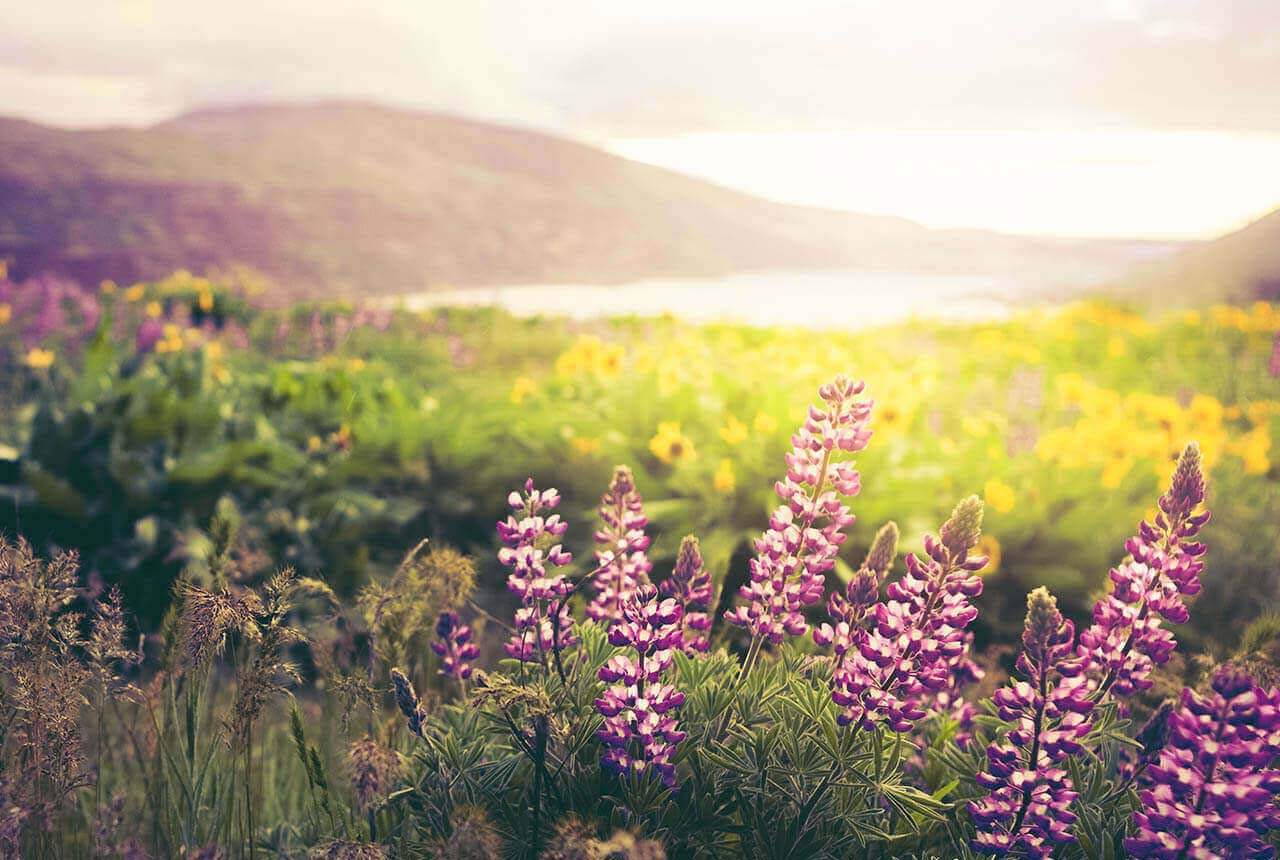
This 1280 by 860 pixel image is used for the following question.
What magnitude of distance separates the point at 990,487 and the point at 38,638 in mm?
2927

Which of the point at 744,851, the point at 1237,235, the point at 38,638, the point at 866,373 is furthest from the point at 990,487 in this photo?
the point at 1237,235

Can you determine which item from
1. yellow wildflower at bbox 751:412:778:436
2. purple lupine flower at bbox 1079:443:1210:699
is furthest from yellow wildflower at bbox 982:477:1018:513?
purple lupine flower at bbox 1079:443:1210:699

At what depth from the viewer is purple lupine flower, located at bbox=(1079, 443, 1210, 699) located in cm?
127

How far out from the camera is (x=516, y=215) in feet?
68.3

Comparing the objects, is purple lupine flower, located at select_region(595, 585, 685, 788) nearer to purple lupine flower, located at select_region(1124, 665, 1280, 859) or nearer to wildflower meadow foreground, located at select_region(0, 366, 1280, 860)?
wildflower meadow foreground, located at select_region(0, 366, 1280, 860)

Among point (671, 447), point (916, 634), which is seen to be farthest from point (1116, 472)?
point (916, 634)

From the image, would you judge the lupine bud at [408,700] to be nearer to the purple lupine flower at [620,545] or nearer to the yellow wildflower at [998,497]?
the purple lupine flower at [620,545]

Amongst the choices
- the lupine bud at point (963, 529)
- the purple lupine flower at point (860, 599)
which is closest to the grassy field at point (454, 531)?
the purple lupine flower at point (860, 599)

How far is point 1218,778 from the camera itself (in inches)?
45.1

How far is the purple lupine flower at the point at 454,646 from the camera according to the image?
164 cm

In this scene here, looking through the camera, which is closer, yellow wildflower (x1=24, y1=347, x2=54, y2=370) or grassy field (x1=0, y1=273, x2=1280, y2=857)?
grassy field (x1=0, y1=273, x2=1280, y2=857)

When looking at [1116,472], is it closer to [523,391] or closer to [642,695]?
[523,391]

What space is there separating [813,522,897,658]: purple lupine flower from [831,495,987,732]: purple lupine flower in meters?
0.06

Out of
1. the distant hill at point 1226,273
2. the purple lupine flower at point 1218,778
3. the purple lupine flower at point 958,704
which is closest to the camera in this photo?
the purple lupine flower at point 1218,778
